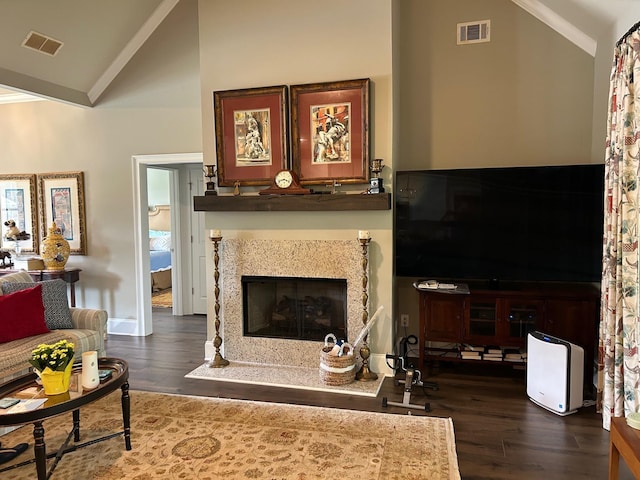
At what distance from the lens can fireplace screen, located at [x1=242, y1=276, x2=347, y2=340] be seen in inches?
167

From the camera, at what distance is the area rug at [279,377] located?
3734mm

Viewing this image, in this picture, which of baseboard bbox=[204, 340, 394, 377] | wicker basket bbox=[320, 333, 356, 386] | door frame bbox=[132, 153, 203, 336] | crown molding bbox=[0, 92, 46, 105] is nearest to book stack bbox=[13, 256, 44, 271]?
door frame bbox=[132, 153, 203, 336]

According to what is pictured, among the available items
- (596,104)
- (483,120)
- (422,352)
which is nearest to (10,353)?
(422,352)

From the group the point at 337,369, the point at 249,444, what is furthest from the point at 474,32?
the point at 249,444

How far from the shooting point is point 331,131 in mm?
4016

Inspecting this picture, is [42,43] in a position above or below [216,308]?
above

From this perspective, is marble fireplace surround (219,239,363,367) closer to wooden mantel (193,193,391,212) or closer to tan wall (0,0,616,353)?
tan wall (0,0,616,353)

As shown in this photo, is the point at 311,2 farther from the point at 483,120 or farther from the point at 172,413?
the point at 172,413

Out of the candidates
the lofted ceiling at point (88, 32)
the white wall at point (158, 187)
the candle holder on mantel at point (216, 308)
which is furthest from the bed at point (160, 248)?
the candle holder on mantel at point (216, 308)

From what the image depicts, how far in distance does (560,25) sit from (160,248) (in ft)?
25.5

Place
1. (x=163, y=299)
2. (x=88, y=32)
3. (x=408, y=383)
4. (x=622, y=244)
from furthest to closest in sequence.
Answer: (x=163, y=299)
(x=88, y=32)
(x=408, y=383)
(x=622, y=244)

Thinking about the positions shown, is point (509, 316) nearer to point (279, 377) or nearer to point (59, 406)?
point (279, 377)

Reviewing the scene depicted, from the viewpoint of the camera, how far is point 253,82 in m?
4.23

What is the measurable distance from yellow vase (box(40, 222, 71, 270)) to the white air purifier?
4.94 meters
